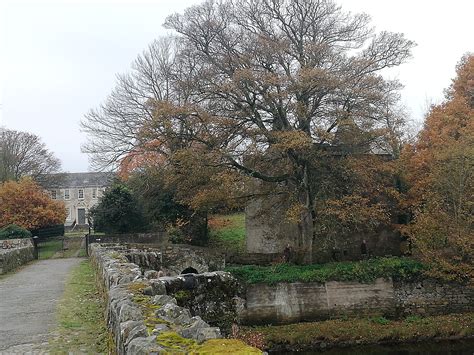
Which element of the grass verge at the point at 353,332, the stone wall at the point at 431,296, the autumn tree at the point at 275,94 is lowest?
the grass verge at the point at 353,332

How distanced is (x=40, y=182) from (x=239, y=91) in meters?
30.6

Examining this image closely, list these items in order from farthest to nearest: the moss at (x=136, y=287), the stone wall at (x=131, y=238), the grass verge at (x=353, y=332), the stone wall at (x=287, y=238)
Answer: the stone wall at (x=131, y=238)
the stone wall at (x=287, y=238)
the grass verge at (x=353, y=332)
the moss at (x=136, y=287)

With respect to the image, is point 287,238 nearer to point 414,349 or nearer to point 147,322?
point 414,349

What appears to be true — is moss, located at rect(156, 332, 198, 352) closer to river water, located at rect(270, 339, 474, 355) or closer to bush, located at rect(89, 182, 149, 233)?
river water, located at rect(270, 339, 474, 355)

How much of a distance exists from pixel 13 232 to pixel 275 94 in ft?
64.2

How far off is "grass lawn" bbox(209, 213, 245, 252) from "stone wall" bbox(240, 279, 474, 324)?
869 cm

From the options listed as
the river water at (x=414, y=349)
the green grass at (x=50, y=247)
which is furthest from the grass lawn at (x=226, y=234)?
the river water at (x=414, y=349)

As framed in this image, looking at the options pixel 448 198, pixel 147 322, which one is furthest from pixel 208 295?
pixel 448 198

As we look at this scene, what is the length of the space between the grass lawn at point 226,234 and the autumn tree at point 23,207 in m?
11.7

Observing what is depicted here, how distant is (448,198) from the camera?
64.2 ft

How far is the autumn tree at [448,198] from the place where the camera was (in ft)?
62.1

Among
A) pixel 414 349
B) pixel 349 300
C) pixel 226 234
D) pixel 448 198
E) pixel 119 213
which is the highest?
pixel 119 213

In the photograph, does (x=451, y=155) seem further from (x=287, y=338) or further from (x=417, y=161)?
(x=287, y=338)

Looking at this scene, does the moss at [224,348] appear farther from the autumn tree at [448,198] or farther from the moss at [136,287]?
the autumn tree at [448,198]
